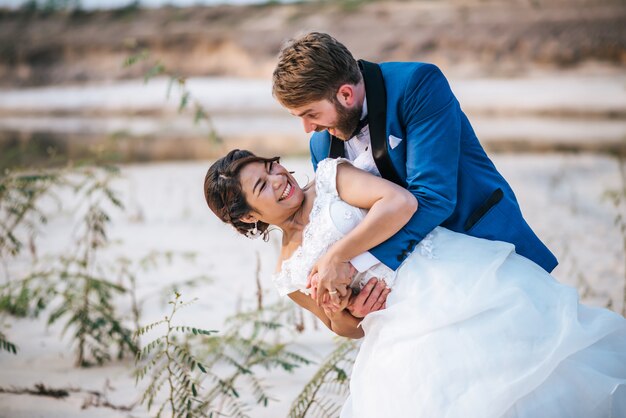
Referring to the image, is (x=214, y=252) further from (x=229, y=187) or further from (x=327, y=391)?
(x=229, y=187)

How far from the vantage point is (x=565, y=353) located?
102 inches

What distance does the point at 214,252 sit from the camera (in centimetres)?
796

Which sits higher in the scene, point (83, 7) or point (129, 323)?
point (83, 7)

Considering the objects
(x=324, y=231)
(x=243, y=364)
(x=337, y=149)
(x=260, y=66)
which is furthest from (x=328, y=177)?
(x=260, y=66)

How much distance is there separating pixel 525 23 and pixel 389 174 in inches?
1119

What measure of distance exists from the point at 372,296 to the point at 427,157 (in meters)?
0.61

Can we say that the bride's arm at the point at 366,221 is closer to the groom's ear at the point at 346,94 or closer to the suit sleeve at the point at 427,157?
the suit sleeve at the point at 427,157

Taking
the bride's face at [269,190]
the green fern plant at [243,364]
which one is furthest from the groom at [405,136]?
the green fern plant at [243,364]

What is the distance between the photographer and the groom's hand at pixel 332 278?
287cm

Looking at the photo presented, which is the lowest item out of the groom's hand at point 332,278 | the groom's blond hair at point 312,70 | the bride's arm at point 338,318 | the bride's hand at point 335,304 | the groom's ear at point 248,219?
the bride's arm at point 338,318

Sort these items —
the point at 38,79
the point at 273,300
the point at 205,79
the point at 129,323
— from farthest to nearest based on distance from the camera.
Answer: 1. the point at 38,79
2. the point at 205,79
3. the point at 273,300
4. the point at 129,323

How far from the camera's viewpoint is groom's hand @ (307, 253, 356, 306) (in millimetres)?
2871

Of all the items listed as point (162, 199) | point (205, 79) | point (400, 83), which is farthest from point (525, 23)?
point (400, 83)

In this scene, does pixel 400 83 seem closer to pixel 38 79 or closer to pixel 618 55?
pixel 618 55
